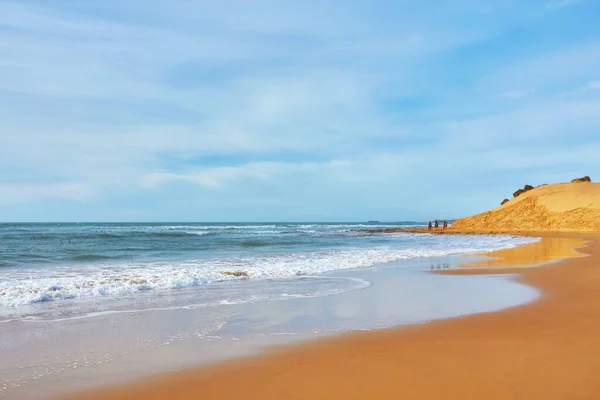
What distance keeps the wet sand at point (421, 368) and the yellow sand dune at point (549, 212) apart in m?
40.1

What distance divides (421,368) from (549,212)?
49.6 meters

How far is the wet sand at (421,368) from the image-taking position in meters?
4.16

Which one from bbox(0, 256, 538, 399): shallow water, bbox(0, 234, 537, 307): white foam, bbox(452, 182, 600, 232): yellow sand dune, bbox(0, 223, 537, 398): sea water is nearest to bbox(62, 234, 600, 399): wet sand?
bbox(0, 256, 538, 399): shallow water

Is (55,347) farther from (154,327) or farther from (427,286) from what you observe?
(427,286)

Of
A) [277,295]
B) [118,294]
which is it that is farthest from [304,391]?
[118,294]

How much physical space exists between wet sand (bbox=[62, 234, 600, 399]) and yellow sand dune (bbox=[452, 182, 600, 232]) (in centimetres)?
4007

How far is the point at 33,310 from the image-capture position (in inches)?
325

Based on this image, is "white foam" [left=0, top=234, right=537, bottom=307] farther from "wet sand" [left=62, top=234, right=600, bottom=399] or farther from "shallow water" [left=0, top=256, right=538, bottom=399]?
"wet sand" [left=62, top=234, right=600, bottom=399]

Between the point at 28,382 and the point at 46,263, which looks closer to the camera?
the point at 28,382

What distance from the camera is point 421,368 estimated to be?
480cm

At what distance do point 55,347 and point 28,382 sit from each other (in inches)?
52.2

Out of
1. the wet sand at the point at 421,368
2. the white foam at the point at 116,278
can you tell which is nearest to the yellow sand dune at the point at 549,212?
the white foam at the point at 116,278

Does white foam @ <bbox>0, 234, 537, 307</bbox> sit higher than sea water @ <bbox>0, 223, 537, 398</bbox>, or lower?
higher

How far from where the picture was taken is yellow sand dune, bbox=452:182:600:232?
43062 millimetres
